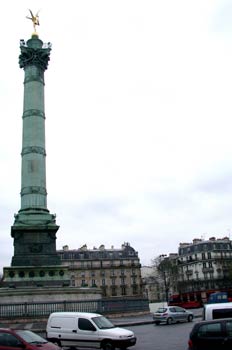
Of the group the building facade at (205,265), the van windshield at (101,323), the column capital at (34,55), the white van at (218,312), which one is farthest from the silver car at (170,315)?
the building facade at (205,265)

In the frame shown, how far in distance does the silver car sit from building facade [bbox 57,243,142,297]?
2549 inches

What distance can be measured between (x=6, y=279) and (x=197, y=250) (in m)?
68.9

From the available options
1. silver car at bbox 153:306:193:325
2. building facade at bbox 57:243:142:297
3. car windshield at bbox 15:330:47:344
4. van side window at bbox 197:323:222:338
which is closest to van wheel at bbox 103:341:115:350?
car windshield at bbox 15:330:47:344

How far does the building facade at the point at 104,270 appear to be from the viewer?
9594 cm

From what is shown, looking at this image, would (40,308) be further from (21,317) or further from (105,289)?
(105,289)

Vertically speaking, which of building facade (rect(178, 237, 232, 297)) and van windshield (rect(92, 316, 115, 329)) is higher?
building facade (rect(178, 237, 232, 297))

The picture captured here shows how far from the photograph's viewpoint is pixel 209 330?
38.4 feet

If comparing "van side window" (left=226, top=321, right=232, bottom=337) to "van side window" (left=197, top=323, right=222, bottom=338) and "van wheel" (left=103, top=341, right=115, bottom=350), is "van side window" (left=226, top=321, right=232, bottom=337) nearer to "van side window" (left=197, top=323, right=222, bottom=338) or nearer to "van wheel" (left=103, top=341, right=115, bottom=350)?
"van side window" (left=197, top=323, right=222, bottom=338)

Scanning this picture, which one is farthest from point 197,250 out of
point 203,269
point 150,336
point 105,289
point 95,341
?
point 95,341

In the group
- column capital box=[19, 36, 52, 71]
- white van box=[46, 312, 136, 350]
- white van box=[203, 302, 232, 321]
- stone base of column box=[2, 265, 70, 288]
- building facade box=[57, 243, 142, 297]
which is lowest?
white van box=[46, 312, 136, 350]

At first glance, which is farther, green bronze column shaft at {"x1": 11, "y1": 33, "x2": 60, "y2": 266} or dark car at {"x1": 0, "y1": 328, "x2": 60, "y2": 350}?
green bronze column shaft at {"x1": 11, "y1": 33, "x2": 60, "y2": 266}

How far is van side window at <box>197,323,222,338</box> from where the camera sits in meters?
11.6

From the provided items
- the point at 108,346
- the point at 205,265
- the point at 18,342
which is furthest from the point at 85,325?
the point at 205,265

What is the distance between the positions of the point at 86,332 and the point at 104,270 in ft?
270
